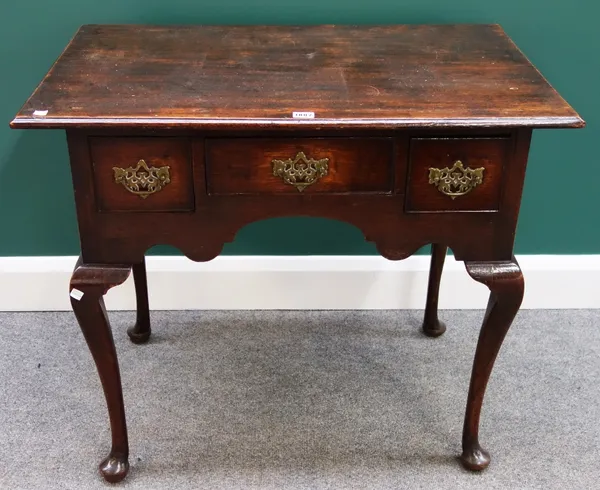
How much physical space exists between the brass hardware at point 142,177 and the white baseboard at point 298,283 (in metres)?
0.66

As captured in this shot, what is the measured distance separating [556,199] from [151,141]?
1050 mm

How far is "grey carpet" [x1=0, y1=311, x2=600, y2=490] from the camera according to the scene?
153 cm

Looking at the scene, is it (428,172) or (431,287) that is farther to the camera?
(431,287)

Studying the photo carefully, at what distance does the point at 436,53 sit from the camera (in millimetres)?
1408

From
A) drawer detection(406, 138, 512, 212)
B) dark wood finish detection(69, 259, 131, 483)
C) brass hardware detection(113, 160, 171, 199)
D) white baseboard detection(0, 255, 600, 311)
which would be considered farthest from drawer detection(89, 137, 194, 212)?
white baseboard detection(0, 255, 600, 311)

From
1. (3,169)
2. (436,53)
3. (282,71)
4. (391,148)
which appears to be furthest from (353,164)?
(3,169)

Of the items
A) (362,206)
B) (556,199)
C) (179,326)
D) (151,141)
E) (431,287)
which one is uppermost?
(151,141)

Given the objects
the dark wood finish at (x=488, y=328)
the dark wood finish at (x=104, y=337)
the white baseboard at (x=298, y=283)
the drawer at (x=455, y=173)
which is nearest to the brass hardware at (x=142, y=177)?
the dark wood finish at (x=104, y=337)

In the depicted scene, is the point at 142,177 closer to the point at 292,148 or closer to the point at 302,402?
the point at 292,148

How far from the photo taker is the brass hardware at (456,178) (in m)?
1.23

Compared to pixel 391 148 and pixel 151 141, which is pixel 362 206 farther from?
pixel 151 141

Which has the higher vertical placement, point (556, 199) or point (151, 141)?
point (151, 141)

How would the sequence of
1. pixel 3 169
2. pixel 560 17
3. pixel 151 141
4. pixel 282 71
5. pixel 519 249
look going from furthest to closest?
1. pixel 519 249
2. pixel 3 169
3. pixel 560 17
4. pixel 282 71
5. pixel 151 141

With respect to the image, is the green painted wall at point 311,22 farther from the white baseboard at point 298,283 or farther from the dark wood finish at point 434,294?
the dark wood finish at point 434,294
